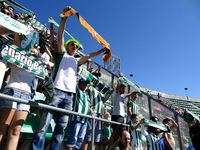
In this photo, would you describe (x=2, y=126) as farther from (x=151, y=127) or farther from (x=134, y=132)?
(x=151, y=127)

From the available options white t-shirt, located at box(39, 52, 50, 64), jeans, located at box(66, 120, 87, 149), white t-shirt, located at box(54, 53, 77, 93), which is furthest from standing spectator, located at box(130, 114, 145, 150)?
white t-shirt, located at box(39, 52, 50, 64)

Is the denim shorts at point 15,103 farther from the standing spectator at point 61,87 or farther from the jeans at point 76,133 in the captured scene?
the jeans at point 76,133

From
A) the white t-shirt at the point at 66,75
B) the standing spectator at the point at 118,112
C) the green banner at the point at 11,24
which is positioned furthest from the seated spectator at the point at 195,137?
the green banner at the point at 11,24

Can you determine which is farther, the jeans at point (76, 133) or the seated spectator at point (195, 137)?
the jeans at point (76, 133)

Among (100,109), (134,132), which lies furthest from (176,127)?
(100,109)

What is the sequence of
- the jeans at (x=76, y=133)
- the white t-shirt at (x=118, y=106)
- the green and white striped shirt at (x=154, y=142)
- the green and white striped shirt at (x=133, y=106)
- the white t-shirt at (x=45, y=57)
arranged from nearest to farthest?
the jeans at (x=76, y=133) < the white t-shirt at (x=45, y=57) < the white t-shirt at (x=118, y=106) < the green and white striped shirt at (x=154, y=142) < the green and white striped shirt at (x=133, y=106)

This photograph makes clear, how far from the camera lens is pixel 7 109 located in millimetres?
2381

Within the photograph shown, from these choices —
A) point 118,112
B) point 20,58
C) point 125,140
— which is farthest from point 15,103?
point 118,112

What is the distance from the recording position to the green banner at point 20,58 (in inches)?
92.7

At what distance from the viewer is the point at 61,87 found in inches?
116

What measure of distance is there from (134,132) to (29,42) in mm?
3141

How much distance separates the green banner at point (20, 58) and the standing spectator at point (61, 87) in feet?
1.00

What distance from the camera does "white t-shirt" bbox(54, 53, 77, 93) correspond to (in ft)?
9.73

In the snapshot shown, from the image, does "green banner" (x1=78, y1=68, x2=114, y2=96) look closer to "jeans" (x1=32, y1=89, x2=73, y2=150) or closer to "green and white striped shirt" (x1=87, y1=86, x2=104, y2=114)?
"green and white striped shirt" (x1=87, y1=86, x2=104, y2=114)
